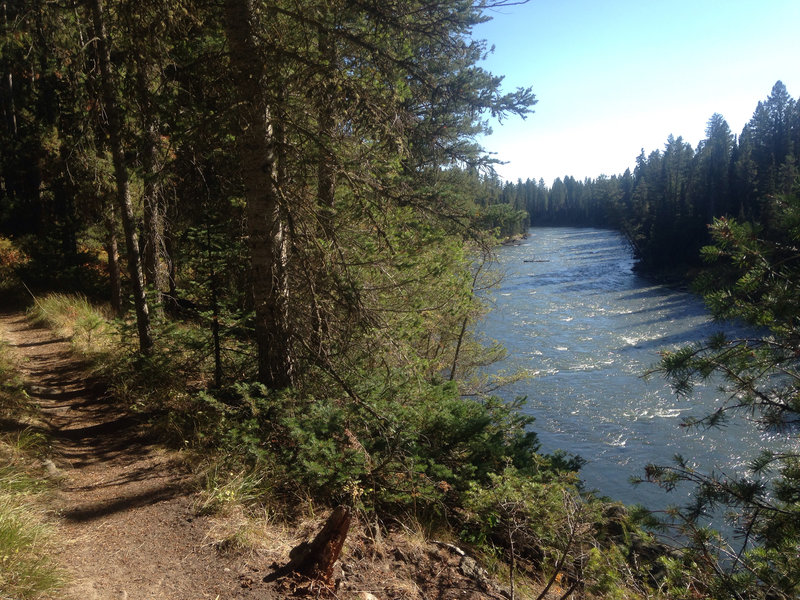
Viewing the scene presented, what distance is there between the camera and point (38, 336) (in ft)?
33.1

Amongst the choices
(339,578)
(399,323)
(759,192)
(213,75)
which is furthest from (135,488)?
(759,192)

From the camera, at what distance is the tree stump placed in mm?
3172

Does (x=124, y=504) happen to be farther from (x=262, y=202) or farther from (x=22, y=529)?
(x=262, y=202)

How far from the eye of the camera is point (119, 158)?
6059mm

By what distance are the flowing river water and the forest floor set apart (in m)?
2.86

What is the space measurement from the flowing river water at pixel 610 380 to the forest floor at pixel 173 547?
2858mm

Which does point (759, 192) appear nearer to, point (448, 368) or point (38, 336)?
point (448, 368)

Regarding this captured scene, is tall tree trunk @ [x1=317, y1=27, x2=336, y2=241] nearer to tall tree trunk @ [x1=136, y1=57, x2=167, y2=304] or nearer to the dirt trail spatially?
tall tree trunk @ [x1=136, y1=57, x2=167, y2=304]

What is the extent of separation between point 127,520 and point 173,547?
1.99 feet

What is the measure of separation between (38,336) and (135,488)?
25.5 feet

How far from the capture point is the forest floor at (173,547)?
3.02 m

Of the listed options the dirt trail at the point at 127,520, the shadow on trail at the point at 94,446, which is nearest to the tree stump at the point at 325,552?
the dirt trail at the point at 127,520

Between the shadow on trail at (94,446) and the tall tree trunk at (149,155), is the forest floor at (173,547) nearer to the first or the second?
the shadow on trail at (94,446)

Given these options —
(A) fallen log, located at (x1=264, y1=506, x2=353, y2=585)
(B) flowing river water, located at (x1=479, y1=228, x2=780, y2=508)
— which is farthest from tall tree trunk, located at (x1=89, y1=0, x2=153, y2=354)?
(B) flowing river water, located at (x1=479, y1=228, x2=780, y2=508)
